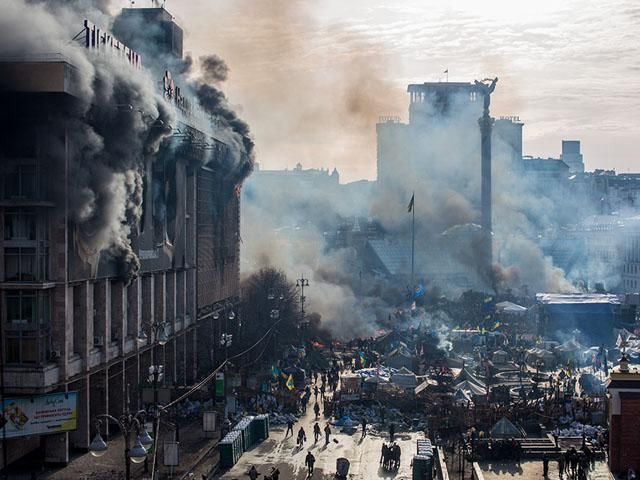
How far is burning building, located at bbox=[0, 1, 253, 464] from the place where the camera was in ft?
114

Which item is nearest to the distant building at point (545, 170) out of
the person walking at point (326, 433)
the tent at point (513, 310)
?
the tent at point (513, 310)

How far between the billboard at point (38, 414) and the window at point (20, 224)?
531 cm

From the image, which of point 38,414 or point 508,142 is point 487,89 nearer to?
point 508,142

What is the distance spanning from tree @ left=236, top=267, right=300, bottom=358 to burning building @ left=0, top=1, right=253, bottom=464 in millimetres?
13089

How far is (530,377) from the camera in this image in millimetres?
53281

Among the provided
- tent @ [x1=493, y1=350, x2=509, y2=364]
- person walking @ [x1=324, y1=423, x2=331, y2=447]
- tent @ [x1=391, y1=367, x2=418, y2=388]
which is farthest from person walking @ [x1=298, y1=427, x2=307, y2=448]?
tent @ [x1=493, y1=350, x2=509, y2=364]

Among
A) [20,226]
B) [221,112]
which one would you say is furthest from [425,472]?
[221,112]

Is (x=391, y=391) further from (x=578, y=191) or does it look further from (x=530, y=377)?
(x=578, y=191)

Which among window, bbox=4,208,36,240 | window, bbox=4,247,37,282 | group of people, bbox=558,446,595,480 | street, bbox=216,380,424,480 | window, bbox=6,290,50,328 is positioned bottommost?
street, bbox=216,380,424,480

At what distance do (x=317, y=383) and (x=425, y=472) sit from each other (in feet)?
70.9

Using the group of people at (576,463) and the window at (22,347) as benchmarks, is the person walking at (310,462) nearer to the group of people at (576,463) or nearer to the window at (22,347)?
the group of people at (576,463)

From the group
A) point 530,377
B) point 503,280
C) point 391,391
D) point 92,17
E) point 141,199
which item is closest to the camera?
point 141,199

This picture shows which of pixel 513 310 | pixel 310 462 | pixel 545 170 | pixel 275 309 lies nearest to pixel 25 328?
pixel 310 462

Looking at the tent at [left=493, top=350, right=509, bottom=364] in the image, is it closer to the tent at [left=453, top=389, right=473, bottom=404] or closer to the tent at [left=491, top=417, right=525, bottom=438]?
the tent at [left=453, top=389, right=473, bottom=404]
